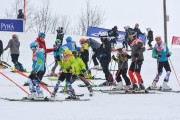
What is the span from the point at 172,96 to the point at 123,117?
450 centimetres

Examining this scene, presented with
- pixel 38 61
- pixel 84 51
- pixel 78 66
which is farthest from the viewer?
pixel 84 51

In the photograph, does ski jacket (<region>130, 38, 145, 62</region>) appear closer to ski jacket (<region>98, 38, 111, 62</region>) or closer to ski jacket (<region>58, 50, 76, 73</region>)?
ski jacket (<region>98, 38, 111, 62</region>)

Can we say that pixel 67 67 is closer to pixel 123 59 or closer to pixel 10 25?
pixel 123 59

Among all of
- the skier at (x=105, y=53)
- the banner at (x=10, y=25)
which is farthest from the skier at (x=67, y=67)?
the banner at (x=10, y=25)

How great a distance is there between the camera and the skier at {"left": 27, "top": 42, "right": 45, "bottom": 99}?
39.6 feet

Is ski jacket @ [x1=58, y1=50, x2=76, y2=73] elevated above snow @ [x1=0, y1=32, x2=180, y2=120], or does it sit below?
above

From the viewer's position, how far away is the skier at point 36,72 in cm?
1208

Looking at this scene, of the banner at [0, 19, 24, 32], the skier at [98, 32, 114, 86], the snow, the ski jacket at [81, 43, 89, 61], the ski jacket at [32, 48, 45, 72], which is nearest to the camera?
the snow

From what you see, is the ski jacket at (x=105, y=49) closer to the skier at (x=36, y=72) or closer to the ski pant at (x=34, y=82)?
the skier at (x=36, y=72)

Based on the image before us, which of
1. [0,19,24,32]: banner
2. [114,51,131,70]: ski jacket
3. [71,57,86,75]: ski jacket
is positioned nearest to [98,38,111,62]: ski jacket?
[114,51,131,70]: ski jacket

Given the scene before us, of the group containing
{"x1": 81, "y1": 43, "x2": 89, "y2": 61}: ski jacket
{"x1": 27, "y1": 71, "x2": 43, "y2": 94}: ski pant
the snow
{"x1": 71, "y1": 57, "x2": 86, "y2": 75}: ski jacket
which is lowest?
the snow

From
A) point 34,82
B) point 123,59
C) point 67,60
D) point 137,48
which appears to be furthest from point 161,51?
point 34,82

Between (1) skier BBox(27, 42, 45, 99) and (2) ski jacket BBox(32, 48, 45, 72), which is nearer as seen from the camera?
(1) skier BBox(27, 42, 45, 99)

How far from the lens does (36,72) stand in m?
12.2
